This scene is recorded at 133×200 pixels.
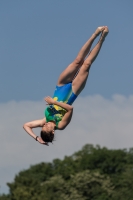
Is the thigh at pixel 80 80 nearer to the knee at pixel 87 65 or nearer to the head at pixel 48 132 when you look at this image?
the knee at pixel 87 65

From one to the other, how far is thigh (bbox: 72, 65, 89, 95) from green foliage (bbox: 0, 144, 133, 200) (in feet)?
225

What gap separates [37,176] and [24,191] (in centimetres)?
2351

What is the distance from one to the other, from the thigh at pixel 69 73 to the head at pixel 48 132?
4.63 feet

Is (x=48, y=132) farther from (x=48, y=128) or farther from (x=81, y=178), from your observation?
(x=81, y=178)

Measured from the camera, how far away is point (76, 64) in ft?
80.8

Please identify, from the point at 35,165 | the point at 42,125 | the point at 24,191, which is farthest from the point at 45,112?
the point at 35,165

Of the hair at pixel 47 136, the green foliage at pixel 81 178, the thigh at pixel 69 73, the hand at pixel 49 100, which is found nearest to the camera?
the hand at pixel 49 100

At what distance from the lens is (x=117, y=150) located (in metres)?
121

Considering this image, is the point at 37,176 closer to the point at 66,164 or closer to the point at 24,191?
the point at 66,164

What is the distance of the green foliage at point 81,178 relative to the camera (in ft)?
320

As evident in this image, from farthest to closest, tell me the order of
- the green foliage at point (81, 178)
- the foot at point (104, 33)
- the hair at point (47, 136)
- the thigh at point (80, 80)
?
1. the green foliage at point (81, 178)
2. the thigh at point (80, 80)
3. the foot at point (104, 33)
4. the hair at point (47, 136)

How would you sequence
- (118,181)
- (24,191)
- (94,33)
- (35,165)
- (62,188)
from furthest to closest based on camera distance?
1. (35,165)
2. (118,181)
3. (62,188)
4. (24,191)
5. (94,33)

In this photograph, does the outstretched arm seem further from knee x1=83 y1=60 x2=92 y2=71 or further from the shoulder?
knee x1=83 y1=60 x2=92 y2=71

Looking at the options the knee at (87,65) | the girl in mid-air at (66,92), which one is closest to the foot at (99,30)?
the girl in mid-air at (66,92)
